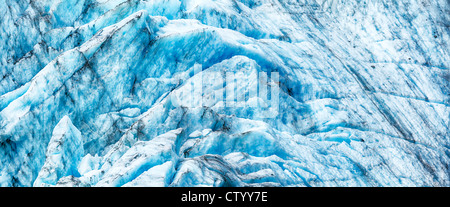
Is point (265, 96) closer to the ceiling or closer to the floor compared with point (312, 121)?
closer to the ceiling

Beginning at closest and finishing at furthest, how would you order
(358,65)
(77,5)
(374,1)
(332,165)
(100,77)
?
1. (332,165)
2. (100,77)
3. (77,5)
4. (358,65)
5. (374,1)

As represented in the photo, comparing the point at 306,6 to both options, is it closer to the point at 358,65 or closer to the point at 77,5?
the point at 358,65

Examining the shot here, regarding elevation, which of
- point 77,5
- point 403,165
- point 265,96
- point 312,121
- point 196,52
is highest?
point 77,5

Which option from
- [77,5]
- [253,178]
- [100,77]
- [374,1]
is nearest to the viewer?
[253,178]

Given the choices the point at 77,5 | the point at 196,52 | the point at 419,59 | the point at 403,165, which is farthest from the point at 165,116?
the point at 419,59

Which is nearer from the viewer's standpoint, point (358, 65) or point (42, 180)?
point (42, 180)

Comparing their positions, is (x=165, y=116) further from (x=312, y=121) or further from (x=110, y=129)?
(x=312, y=121)
